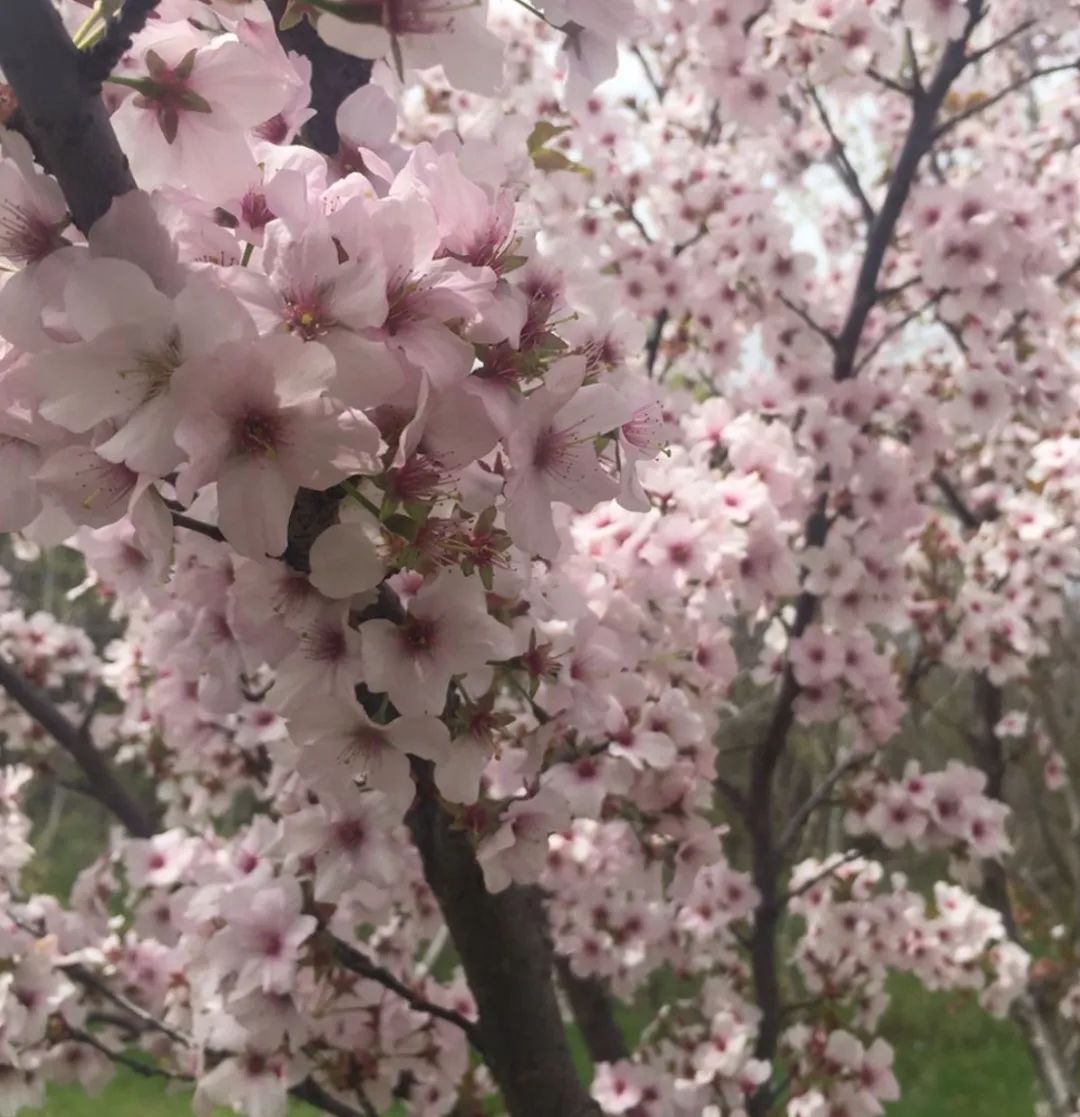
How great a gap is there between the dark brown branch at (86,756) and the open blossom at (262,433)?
5.34ft

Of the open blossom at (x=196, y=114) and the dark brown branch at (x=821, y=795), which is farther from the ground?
the dark brown branch at (x=821, y=795)

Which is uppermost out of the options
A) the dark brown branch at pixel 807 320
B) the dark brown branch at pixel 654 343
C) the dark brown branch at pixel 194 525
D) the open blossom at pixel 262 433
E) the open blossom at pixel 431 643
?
the dark brown branch at pixel 654 343

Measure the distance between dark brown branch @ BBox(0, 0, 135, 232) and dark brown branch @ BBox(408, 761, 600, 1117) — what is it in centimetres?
89

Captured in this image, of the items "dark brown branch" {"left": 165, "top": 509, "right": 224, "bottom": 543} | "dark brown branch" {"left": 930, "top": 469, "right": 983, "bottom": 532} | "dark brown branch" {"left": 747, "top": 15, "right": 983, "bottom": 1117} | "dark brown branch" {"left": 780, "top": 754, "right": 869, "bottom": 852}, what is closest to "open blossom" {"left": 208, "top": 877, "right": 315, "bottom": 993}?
"dark brown branch" {"left": 165, "top": 509, "right": 224, "bottom": 543}

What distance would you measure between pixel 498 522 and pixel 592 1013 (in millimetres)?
2267

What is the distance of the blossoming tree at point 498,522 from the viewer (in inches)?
26.9

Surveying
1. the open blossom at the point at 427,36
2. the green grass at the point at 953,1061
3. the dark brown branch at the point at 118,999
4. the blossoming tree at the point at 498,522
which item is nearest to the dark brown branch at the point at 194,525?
the blossoming tree at the point at 498,522

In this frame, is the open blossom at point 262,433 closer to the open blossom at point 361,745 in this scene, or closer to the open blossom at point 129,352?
the open blossom at point 129,352

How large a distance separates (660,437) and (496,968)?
827mm

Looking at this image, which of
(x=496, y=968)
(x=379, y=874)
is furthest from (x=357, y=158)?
(x=496, y=968)

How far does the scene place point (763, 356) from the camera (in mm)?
2977

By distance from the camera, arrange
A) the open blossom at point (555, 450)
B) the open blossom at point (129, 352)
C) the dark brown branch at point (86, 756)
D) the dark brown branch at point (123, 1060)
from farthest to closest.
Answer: the dark brown branch at point (86, 756) < the dark brown branch at point (123, 1060) < the open blossom at point (555, 450) < the open blossom at point (129, 352)

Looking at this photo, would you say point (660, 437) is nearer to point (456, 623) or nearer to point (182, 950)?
point (456, 623)

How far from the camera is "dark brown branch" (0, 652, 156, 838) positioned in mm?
2135
